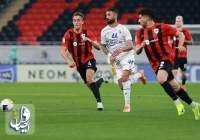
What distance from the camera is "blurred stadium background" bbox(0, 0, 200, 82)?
1181 inches

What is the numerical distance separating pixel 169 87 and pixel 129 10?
913 inches

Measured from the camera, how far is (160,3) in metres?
35.7

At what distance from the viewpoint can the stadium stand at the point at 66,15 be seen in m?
35.1

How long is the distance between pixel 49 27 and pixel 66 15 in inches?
45.8

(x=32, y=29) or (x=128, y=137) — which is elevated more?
(x=32, y=29)

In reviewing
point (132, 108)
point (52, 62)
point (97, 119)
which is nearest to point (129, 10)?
point (52, 62)

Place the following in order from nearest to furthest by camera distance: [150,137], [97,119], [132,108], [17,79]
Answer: [150,137]
[97,119]
[132,108]
[17,79]

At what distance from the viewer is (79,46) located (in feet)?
49.2

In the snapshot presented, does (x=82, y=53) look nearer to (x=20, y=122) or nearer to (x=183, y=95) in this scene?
(x=183, y=95)

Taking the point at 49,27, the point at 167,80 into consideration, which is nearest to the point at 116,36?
the point at 167,80

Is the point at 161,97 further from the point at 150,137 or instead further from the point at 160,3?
the point at 160,3

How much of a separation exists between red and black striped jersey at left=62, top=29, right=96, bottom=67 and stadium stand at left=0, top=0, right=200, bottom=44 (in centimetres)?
1935

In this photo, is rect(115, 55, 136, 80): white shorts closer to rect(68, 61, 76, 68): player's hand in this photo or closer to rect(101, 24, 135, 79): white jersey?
rect(101, 24, 135, 79): white jersey

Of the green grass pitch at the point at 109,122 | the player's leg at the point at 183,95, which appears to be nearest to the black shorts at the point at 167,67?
the player's leg at the point at 183,95
